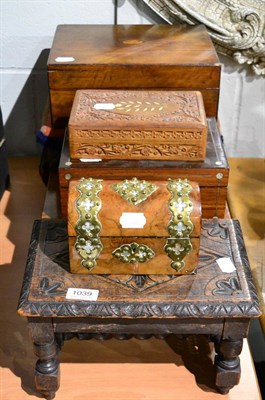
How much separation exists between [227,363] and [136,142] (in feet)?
1.65

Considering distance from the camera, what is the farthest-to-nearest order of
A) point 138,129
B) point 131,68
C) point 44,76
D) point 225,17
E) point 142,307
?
point 44,76 → point 225,17 → point 131,68 → point 138,129 → point 142,307

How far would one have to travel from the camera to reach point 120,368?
52.8 inches

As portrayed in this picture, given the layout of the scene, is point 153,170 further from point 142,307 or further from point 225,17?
point 225,17

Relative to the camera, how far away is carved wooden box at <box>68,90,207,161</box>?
1327 millimetres

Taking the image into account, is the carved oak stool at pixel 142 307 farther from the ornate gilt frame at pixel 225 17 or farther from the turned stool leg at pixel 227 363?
the ornate gilt frame at pixel 225 17

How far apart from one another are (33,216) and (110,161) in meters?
0.49

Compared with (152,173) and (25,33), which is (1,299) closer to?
(152,173)

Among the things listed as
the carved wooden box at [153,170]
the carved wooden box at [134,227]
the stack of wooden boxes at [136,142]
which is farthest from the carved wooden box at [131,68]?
the carved wooden box at [134,227]

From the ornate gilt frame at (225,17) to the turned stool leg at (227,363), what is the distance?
3.00 ft

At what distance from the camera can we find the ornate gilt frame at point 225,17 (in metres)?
1.73

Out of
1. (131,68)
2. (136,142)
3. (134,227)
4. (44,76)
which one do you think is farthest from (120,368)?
(44,76)

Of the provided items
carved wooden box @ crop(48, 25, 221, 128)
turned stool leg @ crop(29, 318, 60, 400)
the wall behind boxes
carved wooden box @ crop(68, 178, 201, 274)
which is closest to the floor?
turned stool leg @ crop(29, 318, 60, 400)

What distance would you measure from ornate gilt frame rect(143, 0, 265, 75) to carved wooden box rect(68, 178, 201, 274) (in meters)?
0.70

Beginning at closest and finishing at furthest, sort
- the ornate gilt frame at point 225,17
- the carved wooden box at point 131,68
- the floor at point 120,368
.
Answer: the floor at point 120,368 → the carved wooden box at point 131,68 → the ornate gilt frame at point 225,17
